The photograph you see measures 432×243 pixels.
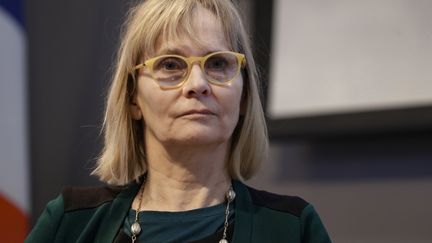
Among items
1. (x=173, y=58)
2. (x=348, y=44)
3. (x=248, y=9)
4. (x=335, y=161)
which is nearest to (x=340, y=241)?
(x=335, y=161)

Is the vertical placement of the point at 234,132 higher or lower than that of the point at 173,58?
lower

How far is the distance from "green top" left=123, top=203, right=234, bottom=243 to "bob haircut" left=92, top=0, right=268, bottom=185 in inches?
3.7

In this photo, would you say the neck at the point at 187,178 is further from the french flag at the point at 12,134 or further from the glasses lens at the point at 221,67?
the french flag at the point at 12,134

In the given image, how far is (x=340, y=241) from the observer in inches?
76.2

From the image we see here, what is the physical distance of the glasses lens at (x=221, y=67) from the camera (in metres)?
1.00

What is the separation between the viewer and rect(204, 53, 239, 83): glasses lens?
1.00m

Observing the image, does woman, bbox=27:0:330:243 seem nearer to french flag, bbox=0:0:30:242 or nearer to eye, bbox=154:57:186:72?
eye, bbox=154:57:186:72

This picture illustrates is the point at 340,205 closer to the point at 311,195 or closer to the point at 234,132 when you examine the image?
the point at 311,195

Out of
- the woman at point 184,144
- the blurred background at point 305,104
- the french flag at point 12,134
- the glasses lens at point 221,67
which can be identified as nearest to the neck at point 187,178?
the woman at point 184,144

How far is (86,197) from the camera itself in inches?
42.9

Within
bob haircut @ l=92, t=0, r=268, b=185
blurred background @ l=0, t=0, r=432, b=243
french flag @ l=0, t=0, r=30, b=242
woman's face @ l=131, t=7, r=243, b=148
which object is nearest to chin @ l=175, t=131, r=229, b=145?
woman's face @ l=131, t=7, r=243, b=148

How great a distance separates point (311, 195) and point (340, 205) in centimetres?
10

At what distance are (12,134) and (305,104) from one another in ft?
2.71

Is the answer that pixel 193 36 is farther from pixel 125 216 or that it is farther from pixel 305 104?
pixel 305 104
